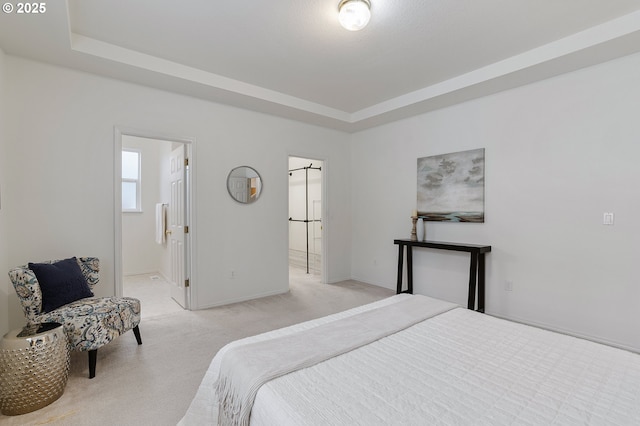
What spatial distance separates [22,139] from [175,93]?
1.45 metres

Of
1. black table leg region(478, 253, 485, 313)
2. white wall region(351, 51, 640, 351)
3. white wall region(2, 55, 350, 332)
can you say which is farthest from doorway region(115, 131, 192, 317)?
black table leg region(478, 253, 485, 313)

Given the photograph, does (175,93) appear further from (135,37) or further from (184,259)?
(184,259)

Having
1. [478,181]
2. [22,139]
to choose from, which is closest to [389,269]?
[478,181]

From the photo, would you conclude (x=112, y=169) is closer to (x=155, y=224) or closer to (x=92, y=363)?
(x=92, y=363)

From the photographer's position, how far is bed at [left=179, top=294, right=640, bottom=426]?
105 centimetres

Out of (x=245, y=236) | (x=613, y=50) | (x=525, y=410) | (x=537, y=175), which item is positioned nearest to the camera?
(x=525, y=410)

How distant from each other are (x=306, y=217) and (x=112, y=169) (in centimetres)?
368

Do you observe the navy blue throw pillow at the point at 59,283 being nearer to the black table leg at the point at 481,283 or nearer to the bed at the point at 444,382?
the bed at the point at 444,382

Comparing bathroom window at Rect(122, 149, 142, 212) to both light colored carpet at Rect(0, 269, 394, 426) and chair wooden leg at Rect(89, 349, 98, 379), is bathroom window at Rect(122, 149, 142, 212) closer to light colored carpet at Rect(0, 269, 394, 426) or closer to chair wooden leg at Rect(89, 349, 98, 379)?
light colored carpet at Rect(0, 269, 394, 426)

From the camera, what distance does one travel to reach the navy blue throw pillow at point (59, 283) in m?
2.31

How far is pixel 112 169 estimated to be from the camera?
3.15 m

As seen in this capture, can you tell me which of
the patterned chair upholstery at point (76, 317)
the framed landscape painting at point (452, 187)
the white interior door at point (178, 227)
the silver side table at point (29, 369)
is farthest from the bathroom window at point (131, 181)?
the framed landscape painting at point (452, 187)

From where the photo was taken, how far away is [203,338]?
291 cm

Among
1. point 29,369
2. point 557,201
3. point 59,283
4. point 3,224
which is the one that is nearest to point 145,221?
point 3,224
